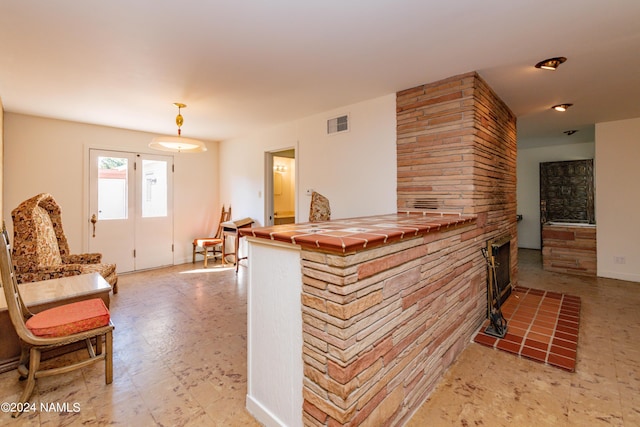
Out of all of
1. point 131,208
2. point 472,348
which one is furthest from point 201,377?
point 131,208

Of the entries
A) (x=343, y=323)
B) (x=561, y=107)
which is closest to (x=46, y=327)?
(x=343, y=323)

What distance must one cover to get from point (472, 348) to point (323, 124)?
322 cm

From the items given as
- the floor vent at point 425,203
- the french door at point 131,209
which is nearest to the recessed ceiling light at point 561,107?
the floor vent at point 425,203

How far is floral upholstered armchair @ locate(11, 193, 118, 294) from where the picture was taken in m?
2.81

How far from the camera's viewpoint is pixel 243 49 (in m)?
2.37

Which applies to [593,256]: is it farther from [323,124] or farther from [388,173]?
[323,124]

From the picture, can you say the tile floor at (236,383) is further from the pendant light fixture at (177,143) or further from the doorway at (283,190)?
the doorway at (283,190)

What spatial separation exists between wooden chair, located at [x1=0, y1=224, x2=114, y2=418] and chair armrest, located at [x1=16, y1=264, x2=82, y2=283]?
97 centimetres

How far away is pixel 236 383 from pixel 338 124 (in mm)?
3222

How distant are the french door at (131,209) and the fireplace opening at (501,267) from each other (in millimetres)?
5453

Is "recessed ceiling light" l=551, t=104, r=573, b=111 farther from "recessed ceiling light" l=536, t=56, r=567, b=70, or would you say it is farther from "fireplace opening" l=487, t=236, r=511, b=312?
"fireplace opening" l=487, t=236, r=511, b=312

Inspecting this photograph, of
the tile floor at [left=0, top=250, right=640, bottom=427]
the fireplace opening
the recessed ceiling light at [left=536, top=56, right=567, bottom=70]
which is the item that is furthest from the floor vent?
the recessed ceiling light at [left=536, top=56, right=567, bottom=70]

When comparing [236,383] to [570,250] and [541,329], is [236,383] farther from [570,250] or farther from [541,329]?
[570,250]

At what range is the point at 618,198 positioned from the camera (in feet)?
15.0
